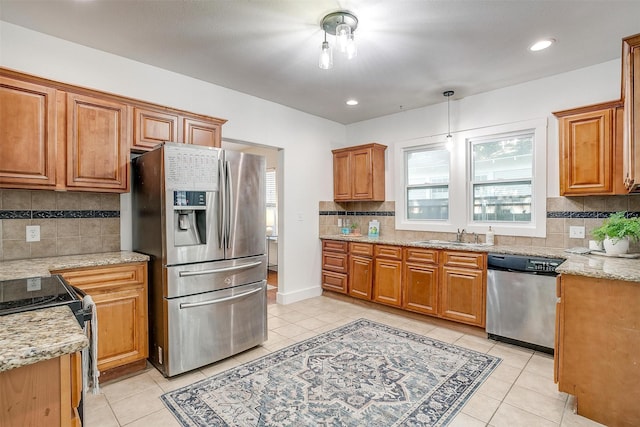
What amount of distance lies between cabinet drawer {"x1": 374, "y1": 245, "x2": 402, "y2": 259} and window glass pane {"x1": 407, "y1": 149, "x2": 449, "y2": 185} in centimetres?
109

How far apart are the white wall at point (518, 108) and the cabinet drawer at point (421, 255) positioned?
3.71 ft

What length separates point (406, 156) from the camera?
4621 mm

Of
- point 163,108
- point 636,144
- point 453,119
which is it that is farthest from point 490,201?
point 163,108

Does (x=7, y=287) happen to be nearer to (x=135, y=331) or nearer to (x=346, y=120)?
(x=135, y=331)

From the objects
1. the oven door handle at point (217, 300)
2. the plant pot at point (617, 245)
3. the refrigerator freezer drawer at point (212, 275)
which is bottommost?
the oven door handle at point (217, 300)

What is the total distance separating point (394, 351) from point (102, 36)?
3619mm

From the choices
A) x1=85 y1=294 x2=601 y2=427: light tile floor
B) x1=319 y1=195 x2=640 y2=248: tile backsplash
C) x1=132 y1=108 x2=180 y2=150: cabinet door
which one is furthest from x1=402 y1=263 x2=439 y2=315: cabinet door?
x1=132 y1=108 x2=180 y2=150: cabinet door

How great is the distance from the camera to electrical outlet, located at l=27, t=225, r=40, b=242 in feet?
8.23

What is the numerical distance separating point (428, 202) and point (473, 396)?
8.61 ft

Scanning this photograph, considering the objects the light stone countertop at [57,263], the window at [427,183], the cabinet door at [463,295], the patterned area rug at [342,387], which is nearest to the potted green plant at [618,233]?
the cabinet door at [463,295]

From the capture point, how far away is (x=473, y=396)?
2236 mm

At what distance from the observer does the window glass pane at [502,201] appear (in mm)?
3584

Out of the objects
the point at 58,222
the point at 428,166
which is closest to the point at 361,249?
the point at 428,166

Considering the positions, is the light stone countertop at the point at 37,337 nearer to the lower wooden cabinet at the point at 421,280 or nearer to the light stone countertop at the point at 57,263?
the light stone countertop at the point at 57,263
